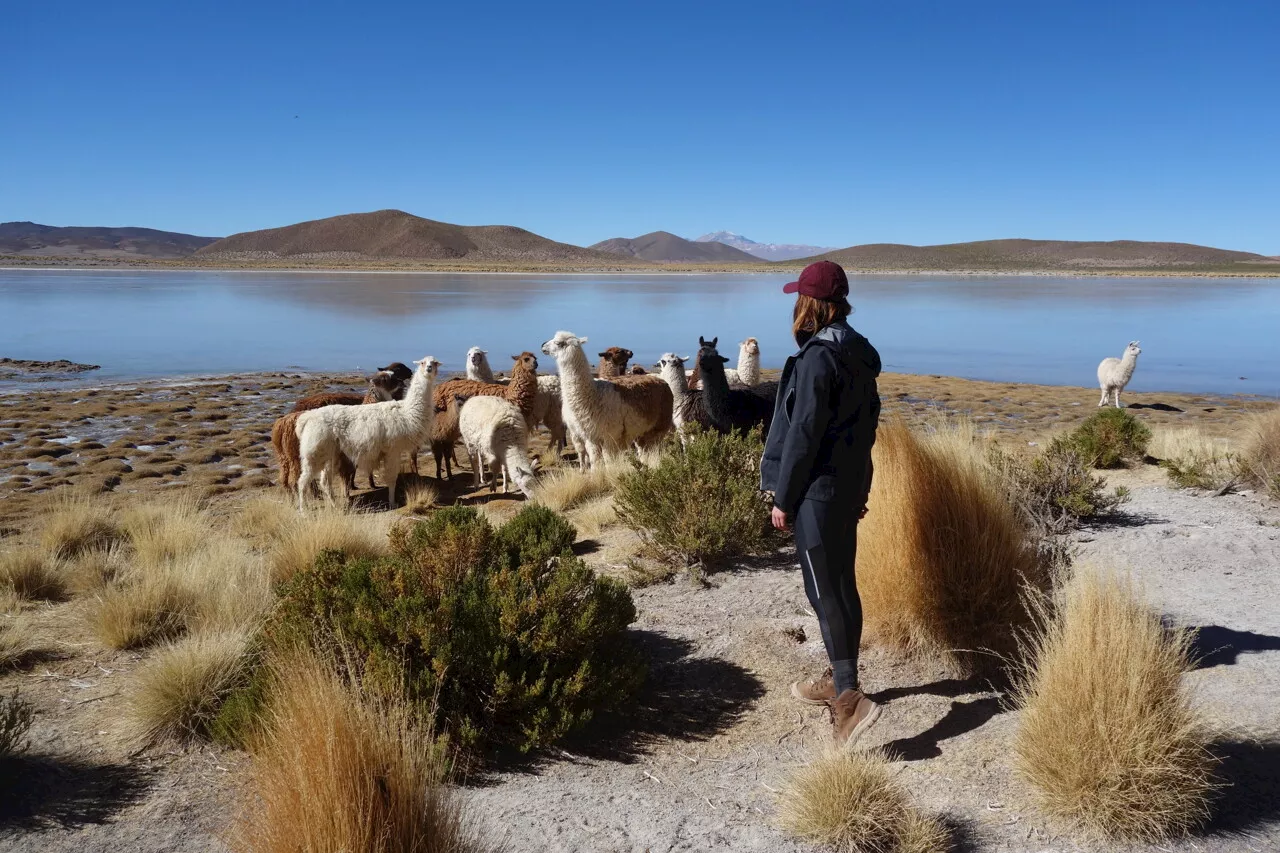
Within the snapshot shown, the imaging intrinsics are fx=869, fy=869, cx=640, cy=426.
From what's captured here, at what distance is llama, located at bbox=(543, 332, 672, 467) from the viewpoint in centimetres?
865

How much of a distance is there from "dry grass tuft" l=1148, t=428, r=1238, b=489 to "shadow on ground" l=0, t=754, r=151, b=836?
24.5 feet

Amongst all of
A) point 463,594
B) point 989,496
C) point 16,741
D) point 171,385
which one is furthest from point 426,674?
point 171,385

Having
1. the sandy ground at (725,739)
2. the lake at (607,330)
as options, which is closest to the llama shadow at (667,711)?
the sandy ground at (725,739)

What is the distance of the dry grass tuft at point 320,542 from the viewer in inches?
208

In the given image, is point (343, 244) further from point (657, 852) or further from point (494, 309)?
point (657, 852)

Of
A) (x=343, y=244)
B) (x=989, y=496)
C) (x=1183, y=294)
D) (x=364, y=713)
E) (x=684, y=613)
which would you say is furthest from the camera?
(x=343, y=244)

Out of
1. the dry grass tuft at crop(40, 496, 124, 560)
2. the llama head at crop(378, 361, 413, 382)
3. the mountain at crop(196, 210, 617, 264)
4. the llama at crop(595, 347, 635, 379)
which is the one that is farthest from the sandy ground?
the mountain at crop(196, 210, 617, 264)

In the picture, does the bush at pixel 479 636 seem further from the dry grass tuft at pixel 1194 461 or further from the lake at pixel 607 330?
the lake at pixel 607 330

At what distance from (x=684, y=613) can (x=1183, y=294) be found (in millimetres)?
60584

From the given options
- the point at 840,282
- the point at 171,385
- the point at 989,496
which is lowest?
the point at 171,385

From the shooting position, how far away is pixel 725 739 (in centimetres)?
345

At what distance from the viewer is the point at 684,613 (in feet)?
15.4

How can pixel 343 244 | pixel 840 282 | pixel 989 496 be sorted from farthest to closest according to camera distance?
1. pixel 343 244
2. pixel 989 496
3. pixel 840 282

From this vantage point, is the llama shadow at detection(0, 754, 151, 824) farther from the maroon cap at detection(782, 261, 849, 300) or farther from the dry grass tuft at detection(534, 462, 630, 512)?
the dry grass tuft at detection(534, 462, 630, 512)
